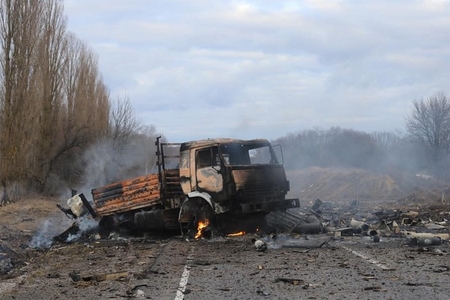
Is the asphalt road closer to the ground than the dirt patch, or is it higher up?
higher up

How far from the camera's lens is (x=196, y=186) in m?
15.5

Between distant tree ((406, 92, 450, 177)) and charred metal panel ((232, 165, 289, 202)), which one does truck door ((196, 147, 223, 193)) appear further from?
distant tree ((406, 92, 450, 177))

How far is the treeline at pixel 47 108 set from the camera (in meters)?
34.1

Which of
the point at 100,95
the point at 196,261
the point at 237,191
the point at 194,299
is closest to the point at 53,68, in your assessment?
the point at 100,95

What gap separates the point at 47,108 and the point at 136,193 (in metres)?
25.1

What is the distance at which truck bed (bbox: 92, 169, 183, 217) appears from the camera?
16.2 meters

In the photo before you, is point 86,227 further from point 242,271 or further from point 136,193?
point 242,271

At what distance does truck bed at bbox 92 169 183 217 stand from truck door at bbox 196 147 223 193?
949 millimetres

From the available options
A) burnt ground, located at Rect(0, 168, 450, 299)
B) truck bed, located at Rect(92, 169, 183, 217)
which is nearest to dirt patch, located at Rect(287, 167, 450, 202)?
truck bed, located at Rect(92, 169, 183, 217)

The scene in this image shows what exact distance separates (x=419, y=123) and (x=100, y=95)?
32192 millimetres

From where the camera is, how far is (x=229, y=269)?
10023mm

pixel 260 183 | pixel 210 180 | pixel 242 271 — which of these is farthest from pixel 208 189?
pixel 242 271

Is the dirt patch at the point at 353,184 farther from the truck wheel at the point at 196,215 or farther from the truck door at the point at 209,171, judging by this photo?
the truck door at the point at 209,171

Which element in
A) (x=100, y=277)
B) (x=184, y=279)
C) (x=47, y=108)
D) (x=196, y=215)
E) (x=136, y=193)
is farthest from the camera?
(x=47, y=108)
